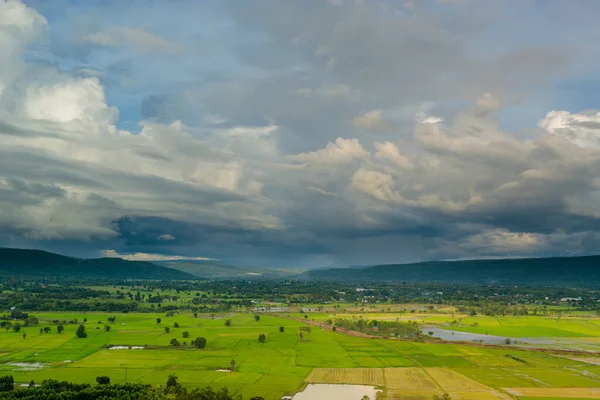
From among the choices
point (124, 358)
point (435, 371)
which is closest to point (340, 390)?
point (435, 371)

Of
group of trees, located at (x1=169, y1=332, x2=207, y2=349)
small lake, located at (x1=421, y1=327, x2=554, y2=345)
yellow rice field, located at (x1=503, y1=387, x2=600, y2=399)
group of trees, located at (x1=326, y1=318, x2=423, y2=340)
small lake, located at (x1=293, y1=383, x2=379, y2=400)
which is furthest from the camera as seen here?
group of trees, located at (x1=326, y1=318, x2=423, y2=340)

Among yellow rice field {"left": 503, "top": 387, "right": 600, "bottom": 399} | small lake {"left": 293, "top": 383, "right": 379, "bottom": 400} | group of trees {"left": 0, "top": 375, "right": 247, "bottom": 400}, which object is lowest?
small lake {"left": 293, "top": 383, "right": 379, "bottom": 400}

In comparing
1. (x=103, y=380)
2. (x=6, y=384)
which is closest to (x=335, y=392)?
(x=103, y=380)

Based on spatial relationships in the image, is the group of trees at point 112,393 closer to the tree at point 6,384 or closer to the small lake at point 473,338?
the tree at point 6,384

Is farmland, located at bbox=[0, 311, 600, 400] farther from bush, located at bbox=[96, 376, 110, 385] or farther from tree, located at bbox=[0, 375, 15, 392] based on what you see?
tree, located at bbox=[0, 375, 15, 392]

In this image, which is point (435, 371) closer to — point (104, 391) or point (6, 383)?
point (104, 391)

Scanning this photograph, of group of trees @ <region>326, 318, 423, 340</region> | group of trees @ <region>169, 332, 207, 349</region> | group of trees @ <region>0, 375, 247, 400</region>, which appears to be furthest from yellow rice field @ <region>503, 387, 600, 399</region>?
group of trees @ <region>169, 332, 207, 349</region>

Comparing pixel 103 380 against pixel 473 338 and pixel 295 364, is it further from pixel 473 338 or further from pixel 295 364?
pixel 473 338
